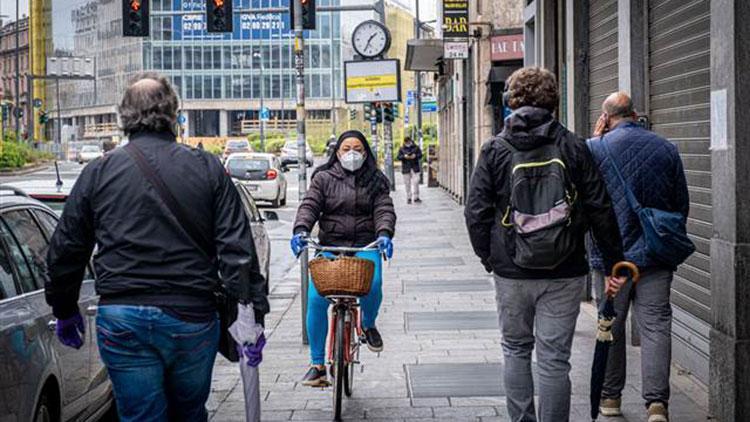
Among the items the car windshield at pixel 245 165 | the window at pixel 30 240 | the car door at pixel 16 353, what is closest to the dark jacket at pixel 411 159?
the car windshield at pixel 245 165

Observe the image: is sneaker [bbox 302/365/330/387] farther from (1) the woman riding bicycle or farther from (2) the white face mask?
Result: (2) the white face mask

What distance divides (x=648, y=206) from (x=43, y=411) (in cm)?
348

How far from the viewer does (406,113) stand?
76.0 meters

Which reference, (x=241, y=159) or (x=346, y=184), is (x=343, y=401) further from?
(x=241, y=159)

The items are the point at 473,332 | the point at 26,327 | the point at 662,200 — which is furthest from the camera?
the point at 473,332

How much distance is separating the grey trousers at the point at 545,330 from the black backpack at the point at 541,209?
0.16m

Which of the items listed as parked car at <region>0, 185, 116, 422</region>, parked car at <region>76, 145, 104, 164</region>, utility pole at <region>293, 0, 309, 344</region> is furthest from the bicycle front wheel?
parked car at <region>76, 145, 104, 164</region>

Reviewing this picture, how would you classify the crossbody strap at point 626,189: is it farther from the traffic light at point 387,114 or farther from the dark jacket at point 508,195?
the traffic light at point 387,114

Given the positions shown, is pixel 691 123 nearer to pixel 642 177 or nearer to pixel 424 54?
pixel 642 177

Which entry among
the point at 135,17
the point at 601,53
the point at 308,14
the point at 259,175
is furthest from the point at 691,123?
the point at 259,175

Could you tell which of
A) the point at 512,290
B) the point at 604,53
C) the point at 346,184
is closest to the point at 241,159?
the point at 604,53

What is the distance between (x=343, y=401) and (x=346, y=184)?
1.47 metres

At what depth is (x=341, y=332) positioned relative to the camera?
23.4ft

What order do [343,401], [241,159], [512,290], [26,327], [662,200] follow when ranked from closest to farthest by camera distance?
[26,327] → [512,290] → [662,200] → [343,401] → [241,159]
